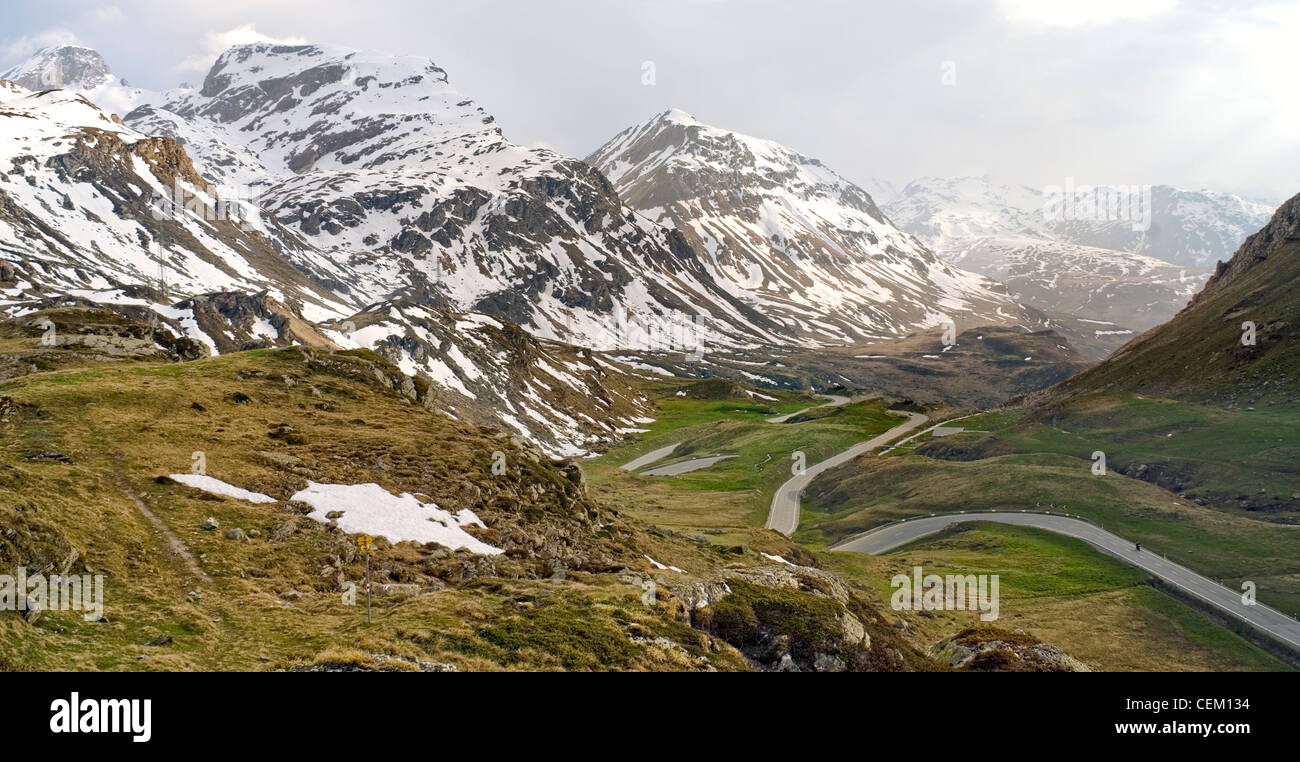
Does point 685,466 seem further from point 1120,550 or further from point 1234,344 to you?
point 1234,344

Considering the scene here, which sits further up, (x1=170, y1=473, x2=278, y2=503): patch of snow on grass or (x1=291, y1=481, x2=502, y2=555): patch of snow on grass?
(x1=170, y1=473, x2=278, y2=503): patch of snow on grass

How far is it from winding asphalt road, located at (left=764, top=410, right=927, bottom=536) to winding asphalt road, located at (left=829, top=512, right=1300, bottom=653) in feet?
52.2

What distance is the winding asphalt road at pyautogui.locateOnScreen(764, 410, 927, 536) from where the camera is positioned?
11075 cm

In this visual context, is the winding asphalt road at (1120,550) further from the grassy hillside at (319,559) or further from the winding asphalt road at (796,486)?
the grassy hillside at (319,559)

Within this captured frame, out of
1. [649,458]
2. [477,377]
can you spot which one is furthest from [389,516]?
[477,377]

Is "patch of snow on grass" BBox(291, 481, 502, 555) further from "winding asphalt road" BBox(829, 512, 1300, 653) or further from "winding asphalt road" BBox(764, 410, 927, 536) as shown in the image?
"winding asphalt road" BBox(764, 410, 927, 536)

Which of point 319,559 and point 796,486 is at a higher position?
point 796,486

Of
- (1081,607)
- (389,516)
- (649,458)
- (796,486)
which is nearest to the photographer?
(389,516)

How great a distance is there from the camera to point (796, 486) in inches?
5231

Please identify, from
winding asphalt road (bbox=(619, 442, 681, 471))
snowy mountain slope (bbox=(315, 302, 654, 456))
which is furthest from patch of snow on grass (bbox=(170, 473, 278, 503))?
winding asphalt road (bbox=(619, 442, 681, 471))

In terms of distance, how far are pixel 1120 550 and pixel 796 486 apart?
62900 millimetres

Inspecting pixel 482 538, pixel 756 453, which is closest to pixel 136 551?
pixel 482 538

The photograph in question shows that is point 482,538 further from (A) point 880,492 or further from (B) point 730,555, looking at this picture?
(A) point 880,492
